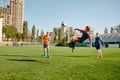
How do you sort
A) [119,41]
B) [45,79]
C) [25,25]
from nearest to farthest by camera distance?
1. [45,79]
2. [119,41]
3. [25,25]

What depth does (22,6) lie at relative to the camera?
192250 millimetres

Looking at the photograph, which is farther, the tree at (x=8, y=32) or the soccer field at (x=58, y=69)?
the tree at (x=8, y=32)

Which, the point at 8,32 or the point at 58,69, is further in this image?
the point at 8,32

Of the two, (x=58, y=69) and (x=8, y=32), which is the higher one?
(x=8, y=32)

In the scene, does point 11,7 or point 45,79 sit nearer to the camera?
point 45,79

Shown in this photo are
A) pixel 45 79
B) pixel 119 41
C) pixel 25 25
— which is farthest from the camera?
pixel 25 25

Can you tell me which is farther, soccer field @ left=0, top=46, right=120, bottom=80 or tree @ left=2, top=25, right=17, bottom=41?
tree @ left=2, top=25, right=17, bottom=41

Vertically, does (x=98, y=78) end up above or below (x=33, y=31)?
below

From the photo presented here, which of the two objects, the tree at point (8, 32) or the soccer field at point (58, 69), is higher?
the tree at point (8, 32)

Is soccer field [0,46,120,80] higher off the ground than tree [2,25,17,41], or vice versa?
tree [2,25,17,41]

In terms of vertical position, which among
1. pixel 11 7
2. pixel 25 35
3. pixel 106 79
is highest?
pixel 11 7

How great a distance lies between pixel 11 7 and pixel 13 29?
7923 cm

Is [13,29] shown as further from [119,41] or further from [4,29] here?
[119,41]

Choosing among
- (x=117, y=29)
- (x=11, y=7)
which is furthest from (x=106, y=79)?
(x=11, y=7)
